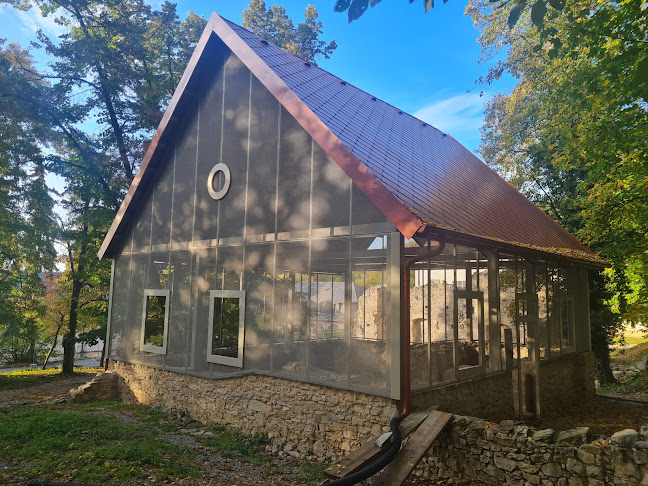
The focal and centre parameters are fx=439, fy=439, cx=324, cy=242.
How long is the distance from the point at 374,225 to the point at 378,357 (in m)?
2.18

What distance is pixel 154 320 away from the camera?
475 inches

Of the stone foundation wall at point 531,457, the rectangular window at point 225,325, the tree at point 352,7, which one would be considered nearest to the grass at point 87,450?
the rectangular window at point 225,325

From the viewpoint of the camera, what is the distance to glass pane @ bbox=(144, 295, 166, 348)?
38.9 feet

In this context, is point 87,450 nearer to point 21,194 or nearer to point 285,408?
point 285,408

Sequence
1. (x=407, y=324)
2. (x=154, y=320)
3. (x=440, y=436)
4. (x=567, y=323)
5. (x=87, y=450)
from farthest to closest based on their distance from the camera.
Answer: (x=567, y=323)
(x=154, y=320)
(x=87, y=450)
(x=407, y=324)
(x=440, y=436)

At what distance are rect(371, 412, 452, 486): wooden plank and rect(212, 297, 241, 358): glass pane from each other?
4.97 metres

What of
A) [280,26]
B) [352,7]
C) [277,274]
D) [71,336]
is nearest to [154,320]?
[277,274]

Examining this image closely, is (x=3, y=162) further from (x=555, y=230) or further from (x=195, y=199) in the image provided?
(x=555, y=230)

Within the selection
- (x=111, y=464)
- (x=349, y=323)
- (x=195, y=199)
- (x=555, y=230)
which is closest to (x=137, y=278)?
(x=195, y=199)

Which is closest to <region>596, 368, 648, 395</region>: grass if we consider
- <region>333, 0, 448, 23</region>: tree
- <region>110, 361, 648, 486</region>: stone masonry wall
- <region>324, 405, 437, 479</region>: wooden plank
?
<region>110, 361, 648, 486</region>: stone masonry wall

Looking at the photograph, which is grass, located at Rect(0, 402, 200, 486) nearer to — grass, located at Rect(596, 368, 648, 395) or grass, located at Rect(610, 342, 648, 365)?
grass, located at Rect(596, 368, 648, 395)

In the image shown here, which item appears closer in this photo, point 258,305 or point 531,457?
point 531,457

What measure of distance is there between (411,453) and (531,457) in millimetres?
1541

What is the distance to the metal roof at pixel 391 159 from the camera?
7.16m
